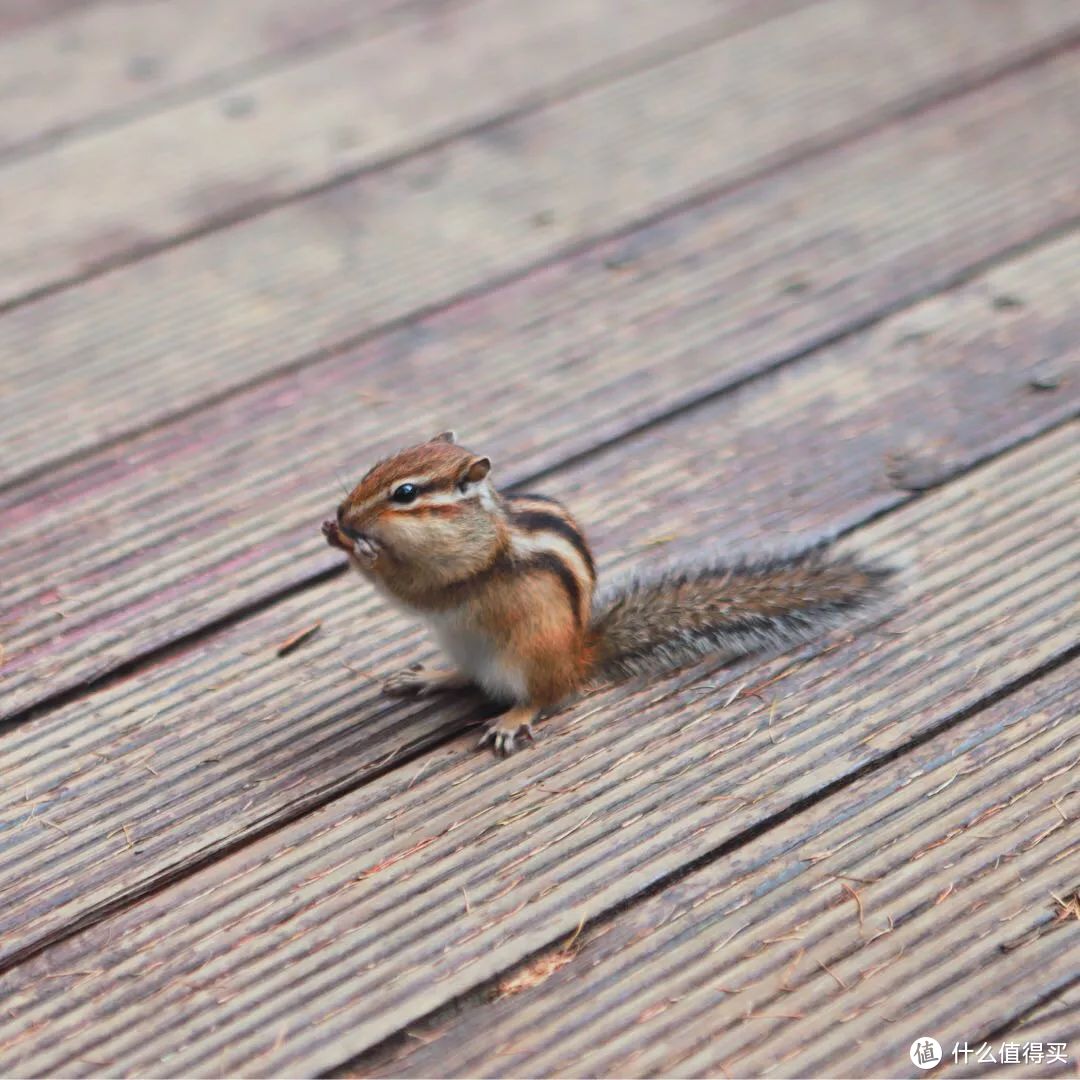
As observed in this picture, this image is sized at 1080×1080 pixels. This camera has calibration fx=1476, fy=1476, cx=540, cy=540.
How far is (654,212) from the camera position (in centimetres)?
325

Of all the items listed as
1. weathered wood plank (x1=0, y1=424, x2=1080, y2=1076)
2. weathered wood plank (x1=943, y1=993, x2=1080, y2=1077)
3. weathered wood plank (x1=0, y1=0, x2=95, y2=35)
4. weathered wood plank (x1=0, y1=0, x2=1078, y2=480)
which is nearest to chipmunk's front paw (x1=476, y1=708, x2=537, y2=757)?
weathered wood plank (x1=0, y1=424, x2=1080, y2=1076)

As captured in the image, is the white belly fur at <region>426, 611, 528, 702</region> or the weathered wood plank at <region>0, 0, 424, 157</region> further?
the weathered wood plank at <region>0, 0, 424, 157</region>

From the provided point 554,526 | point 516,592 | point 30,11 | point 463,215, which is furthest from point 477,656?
point 30,11

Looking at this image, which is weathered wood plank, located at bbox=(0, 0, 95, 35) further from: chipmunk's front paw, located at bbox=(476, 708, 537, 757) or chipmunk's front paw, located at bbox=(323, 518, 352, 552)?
chipmunk's front paw, located at bbox=(476, 708, 537, 757)

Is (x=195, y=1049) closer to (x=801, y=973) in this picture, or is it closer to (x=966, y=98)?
(x=801, y=973)

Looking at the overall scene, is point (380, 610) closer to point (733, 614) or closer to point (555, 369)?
point (733, 614)

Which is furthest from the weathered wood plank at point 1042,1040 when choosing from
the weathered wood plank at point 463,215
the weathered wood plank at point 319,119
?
the weathered wood plank at point 319,119

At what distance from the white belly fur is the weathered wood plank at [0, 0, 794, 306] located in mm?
1540

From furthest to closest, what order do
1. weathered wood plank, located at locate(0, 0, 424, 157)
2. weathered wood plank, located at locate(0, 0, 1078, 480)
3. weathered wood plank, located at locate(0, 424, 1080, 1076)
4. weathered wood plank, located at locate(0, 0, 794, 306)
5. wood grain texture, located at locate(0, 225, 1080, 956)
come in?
1. weathered wood plank, located at locate(0, 0, 424, 157)
2. weathered wood plank, located at locate(0, 0, 794, 306)
3. weathered wood plank, located at locate(0, 0, 1078, 480)
4. wood grain texture, located at locate(0, 225, 1080, 956)
5. weathered wood plank, located at locate(0, 424, 1080, 1076)

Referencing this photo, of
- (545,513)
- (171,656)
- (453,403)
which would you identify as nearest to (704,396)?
(453,403)

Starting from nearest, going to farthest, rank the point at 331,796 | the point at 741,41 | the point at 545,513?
1. the point at 331,796
2. the point at 545,513
3. the point at 741,41

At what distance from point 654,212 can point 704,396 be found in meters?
0.72

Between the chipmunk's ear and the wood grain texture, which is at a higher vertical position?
the chipmunk's ear

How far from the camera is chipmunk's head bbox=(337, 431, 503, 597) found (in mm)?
2082
